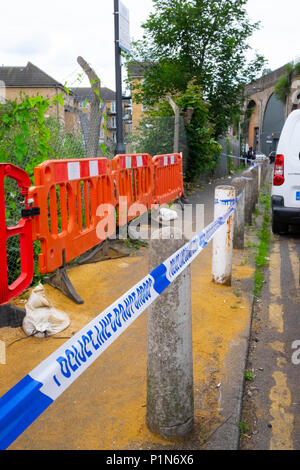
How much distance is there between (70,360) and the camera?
5.01 ft

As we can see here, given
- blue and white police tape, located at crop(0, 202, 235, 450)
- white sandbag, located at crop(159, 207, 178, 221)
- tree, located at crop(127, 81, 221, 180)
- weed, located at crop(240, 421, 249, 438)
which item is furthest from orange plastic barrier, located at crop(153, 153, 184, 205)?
blue and white police tape, located at crop(0, 202, 235, 450)

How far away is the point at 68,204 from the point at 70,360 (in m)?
3.29

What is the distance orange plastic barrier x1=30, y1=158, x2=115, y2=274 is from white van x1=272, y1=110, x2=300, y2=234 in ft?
10.5

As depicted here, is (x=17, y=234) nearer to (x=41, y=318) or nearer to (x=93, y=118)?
(x=41, y=318)

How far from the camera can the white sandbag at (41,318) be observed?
385 centimetres

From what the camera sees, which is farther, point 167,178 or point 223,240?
point 167,178

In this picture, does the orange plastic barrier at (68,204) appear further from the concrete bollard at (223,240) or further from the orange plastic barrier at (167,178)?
the orange plastic barrier at (167,178)

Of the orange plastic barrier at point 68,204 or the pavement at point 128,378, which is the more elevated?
the orange plastic barrier at point 68,204

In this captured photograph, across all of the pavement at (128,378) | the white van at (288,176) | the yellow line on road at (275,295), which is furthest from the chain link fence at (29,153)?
the white van at (288,176)

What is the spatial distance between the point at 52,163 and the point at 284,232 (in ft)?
18.2

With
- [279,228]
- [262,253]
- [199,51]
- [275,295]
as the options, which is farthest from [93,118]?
[199,51]

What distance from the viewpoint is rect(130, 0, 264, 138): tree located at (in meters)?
17.6

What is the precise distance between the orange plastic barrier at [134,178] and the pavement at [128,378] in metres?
1.63

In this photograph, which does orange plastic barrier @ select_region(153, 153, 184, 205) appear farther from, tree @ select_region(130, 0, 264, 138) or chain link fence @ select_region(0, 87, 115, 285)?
tree @ select_region(130, 0, 264, 138)
